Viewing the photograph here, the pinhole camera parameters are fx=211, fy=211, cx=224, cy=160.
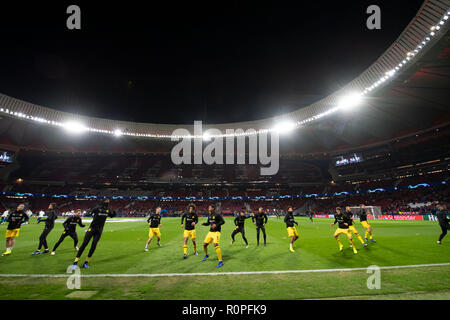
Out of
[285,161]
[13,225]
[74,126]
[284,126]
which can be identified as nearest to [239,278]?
[13,225]

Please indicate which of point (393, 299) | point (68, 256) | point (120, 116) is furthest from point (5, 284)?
point (120, 116)

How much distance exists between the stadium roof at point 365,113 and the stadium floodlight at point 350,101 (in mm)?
391

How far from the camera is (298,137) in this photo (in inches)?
2240

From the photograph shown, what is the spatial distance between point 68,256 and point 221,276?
7860 millimetres

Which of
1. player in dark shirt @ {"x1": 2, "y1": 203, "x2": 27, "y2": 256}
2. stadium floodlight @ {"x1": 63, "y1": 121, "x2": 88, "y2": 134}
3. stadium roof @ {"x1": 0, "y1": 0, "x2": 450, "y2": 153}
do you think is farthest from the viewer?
stadium floodlight @ {"x1": 63, "y1": 121, "x2": 88, "y2": 134}

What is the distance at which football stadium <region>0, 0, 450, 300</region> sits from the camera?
20.7 ft

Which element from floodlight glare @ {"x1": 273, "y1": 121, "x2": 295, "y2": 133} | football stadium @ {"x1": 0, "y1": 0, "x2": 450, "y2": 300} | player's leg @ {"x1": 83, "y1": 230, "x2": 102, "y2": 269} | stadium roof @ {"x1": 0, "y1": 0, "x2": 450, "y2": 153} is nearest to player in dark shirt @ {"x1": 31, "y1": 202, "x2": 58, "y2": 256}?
football stadium @ {"x1": 0, "y1": 0, "x2": 450, "y2": 300}

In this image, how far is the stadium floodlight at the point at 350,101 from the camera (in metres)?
33.8

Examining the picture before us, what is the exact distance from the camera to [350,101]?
3528 centimetres

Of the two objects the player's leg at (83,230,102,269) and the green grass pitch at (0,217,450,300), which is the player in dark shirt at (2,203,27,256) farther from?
the player's leg at (83,230,102,269)

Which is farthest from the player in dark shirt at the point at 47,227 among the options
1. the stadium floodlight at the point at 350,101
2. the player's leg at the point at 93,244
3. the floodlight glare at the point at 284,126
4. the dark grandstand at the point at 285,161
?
the floodlight glare at the point at 284,126

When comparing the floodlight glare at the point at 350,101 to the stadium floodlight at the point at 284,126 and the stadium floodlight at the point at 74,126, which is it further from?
the stadium floodlight at the point at 74,126

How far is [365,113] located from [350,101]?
905 centimetres

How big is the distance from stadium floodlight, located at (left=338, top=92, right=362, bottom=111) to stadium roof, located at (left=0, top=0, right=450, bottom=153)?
0.39 meters
